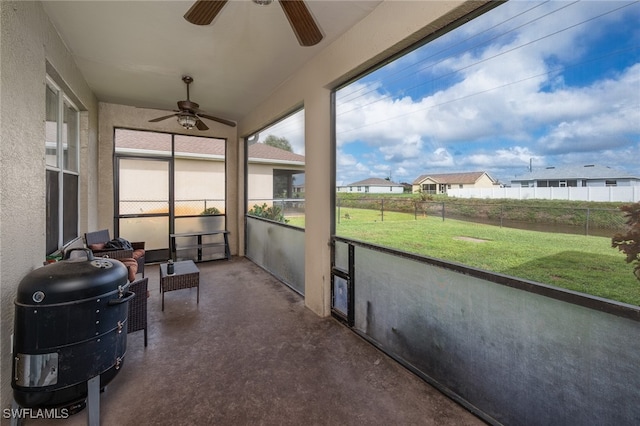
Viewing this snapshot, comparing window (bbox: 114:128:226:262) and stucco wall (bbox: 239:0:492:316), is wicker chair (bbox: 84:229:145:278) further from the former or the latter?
stucco wall (bbox: 239:0:492:316)

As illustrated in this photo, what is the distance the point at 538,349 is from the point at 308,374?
1.54 m

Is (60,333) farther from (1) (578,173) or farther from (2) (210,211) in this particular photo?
(2) (210,211)

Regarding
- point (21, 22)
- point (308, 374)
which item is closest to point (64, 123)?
point (21, 22)

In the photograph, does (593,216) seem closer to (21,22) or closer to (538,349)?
(538,349)

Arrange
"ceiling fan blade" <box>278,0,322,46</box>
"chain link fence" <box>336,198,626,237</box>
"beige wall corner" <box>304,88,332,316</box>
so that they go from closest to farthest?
"chain link fence" <box>336,198,626,237</box> < "ceiling fan blade" <box>278,0,322,46</box> < "beige wall corner" <box>304,88,332,316</box>

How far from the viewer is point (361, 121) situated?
9.23 ft

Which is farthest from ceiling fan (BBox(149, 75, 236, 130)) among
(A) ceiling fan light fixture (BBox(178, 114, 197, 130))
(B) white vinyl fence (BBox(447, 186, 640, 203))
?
(B) white vinyl fence (BBox(447, 186, 640, 203))

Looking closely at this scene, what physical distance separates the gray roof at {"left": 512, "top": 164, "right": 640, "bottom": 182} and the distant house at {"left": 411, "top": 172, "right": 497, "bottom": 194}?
0.23 m

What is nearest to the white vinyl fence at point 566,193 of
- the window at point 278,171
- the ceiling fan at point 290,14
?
the ceiling fan at point 290,14

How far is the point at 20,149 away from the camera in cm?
190

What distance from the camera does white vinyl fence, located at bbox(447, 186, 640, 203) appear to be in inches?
50.7

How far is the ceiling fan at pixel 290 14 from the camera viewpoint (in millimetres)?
1597

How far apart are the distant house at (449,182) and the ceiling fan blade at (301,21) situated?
1320 mm

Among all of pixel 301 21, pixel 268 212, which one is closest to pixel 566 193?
pixel 301 21
